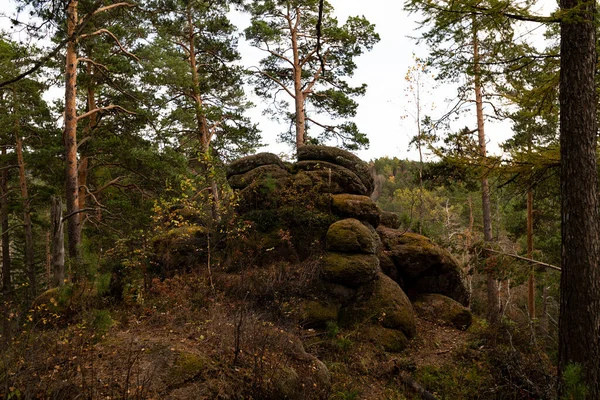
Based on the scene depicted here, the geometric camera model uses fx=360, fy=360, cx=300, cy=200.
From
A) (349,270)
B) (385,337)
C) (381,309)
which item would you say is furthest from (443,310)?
(349,270)

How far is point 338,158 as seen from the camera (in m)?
12.5

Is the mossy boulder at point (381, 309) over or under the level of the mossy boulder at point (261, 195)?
under

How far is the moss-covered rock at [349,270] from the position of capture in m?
9.05

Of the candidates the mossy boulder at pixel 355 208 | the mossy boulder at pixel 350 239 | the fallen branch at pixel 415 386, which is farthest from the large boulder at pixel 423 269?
the fallen branch at pixel 415 386

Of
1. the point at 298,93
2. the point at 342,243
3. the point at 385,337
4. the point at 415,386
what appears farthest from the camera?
the point at 298,93

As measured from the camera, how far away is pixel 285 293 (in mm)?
8547

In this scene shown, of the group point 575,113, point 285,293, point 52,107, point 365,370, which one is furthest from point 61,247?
point 52,107

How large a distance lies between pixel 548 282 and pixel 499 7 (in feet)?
21.7

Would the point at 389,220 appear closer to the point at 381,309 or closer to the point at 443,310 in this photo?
the point at 443,310

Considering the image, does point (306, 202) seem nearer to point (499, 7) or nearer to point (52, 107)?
point (499, 7)

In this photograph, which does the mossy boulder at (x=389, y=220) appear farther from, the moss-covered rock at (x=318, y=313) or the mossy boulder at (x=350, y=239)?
the moss-covered rock at (x=318, y=313)

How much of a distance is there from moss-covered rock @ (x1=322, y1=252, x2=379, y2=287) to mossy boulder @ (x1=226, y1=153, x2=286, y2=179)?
14.2ft

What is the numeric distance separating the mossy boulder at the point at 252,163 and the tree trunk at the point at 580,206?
28.2ft

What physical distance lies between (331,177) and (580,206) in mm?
7645
